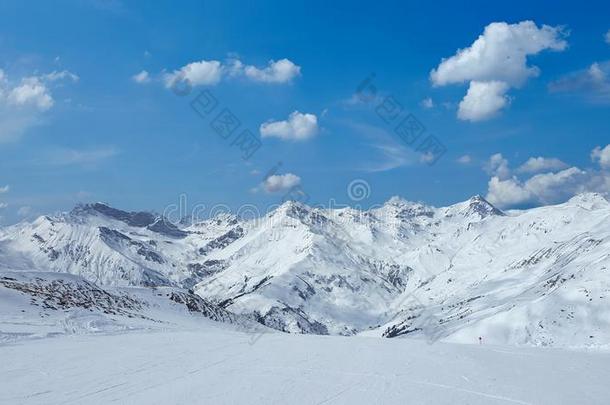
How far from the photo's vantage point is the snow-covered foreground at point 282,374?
56.1ft

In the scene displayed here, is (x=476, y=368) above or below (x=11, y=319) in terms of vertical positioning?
below

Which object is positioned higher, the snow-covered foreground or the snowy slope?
the snowy slope

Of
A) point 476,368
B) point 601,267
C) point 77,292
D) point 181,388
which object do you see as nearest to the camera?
point 181,388

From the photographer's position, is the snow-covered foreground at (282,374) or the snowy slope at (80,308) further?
the snowy slope at (80,308)

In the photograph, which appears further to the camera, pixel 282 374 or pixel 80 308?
pixel 80 308

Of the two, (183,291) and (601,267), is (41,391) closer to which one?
(183,291)

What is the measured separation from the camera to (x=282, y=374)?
20.8 m

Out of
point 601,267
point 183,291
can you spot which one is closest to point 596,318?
point 601,267

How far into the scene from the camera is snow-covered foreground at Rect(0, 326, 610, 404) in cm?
1709

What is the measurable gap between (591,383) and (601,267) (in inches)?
4443

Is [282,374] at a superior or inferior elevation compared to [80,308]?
inferior

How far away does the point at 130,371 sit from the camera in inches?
812

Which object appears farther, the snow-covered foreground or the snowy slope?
the snowy slope

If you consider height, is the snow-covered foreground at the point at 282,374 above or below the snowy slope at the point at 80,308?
below
